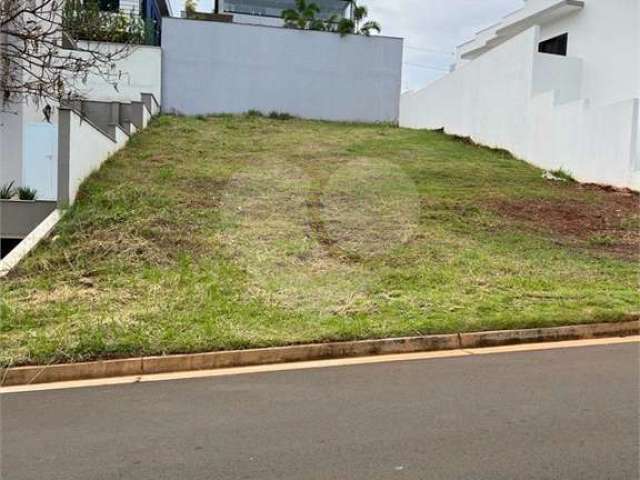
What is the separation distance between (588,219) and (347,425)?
9.84m

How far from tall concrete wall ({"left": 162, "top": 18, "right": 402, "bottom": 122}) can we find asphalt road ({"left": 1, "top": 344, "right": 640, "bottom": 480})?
2302cm

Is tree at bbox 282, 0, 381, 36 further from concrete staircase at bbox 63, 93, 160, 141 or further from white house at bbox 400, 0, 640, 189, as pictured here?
concrete staircase at bbox 63, 93, 160, 141

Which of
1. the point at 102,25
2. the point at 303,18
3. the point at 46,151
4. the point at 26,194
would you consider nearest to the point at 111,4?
the point at 303,18

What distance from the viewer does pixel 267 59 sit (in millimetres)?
27266

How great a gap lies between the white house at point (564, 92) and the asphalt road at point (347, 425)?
1137 centimetres

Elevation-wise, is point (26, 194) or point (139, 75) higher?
point (139, 75)

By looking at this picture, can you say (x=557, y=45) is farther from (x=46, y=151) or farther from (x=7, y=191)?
(x=7, y=191)

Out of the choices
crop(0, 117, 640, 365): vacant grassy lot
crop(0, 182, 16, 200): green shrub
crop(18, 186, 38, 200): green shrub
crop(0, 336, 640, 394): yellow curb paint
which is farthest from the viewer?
crop(18, 186, 38, 200): green shrub

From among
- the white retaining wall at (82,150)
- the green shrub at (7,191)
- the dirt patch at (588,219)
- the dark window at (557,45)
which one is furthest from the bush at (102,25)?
the dark window at (557,45)

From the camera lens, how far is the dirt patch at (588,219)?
35.7 ft

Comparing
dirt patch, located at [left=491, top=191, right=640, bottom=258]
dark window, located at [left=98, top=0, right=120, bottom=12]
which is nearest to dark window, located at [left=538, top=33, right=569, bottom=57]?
dirt patch, located at [left=491, top=191, right=640, bottom=258]

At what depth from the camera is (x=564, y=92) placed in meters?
19.4

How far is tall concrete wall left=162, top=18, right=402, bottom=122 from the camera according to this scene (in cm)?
2642

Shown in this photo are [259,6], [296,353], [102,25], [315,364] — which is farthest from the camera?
[259,6]
